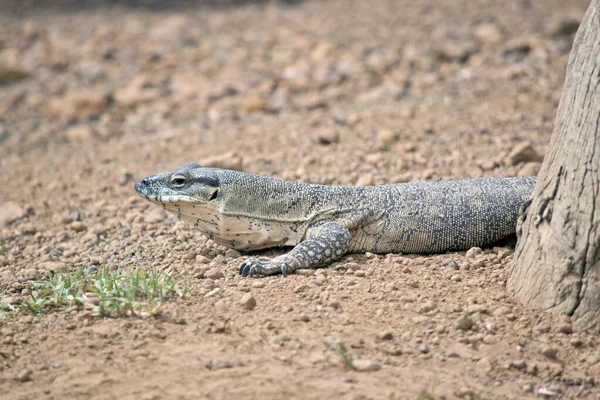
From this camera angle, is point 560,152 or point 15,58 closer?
point 560,152

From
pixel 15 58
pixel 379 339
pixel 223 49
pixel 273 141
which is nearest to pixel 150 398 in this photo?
pixel 379 339

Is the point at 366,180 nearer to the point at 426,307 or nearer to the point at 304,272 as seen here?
the point at 304,272

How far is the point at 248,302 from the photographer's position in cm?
625

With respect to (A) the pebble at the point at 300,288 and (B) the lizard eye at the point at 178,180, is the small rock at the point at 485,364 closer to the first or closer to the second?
(A) the pebble at the point at 300,288

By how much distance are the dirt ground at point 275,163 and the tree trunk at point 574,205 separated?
27 centimetres

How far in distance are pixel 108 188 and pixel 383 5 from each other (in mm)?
11084

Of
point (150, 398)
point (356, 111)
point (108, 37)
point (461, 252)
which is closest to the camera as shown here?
point (150, 398)

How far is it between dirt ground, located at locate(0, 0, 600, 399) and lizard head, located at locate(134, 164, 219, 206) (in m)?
0.64

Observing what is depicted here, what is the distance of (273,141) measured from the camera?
39.5ft

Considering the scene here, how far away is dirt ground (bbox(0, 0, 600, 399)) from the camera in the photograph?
5.46 meters

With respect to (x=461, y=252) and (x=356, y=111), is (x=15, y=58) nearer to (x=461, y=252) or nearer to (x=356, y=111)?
(x=356, y=111)

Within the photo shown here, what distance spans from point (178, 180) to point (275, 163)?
3.33 meters

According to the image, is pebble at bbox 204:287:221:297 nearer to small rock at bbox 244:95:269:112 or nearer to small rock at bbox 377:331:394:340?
small rock at bbox 377:331:394:340

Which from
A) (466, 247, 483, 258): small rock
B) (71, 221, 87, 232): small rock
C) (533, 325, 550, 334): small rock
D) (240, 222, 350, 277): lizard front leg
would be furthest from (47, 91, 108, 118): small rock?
(533, 325, 550, 334): small rock
